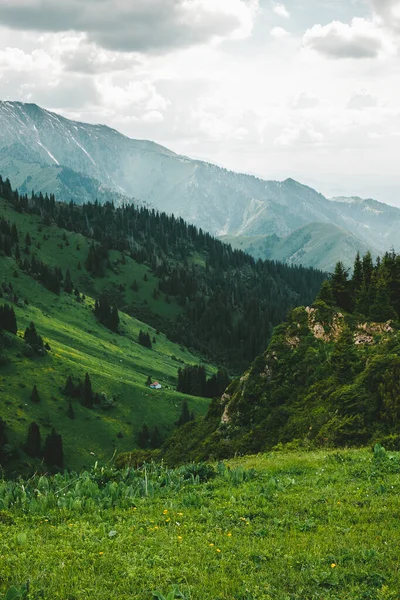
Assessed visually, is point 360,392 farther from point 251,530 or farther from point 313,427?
point 251,530

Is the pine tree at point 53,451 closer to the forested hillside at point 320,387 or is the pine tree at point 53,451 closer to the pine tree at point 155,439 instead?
the pine tree at point 155,439

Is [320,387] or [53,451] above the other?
[320,387]

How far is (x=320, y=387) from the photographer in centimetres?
4259

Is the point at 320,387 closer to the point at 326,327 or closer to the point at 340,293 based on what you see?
the point at 326,327

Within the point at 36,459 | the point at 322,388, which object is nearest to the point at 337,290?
the point at 322,388

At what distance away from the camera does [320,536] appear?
14.1m

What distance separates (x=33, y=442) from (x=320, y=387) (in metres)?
71.2

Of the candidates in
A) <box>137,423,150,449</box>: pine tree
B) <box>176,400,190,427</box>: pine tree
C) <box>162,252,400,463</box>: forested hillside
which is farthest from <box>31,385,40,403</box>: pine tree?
<box>162,252,400,463</box>: forested hillside

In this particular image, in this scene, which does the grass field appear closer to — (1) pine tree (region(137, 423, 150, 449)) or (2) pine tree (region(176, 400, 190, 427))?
(1) pine tree (region(137, 423, 150, 449))

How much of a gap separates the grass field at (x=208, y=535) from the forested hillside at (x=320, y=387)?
10.9m

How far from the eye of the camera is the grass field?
441 inches

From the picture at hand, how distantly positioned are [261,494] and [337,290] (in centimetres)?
5298

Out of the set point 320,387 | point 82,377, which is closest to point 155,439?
point 82,377

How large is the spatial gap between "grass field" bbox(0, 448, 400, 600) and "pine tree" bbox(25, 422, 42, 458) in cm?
8035
